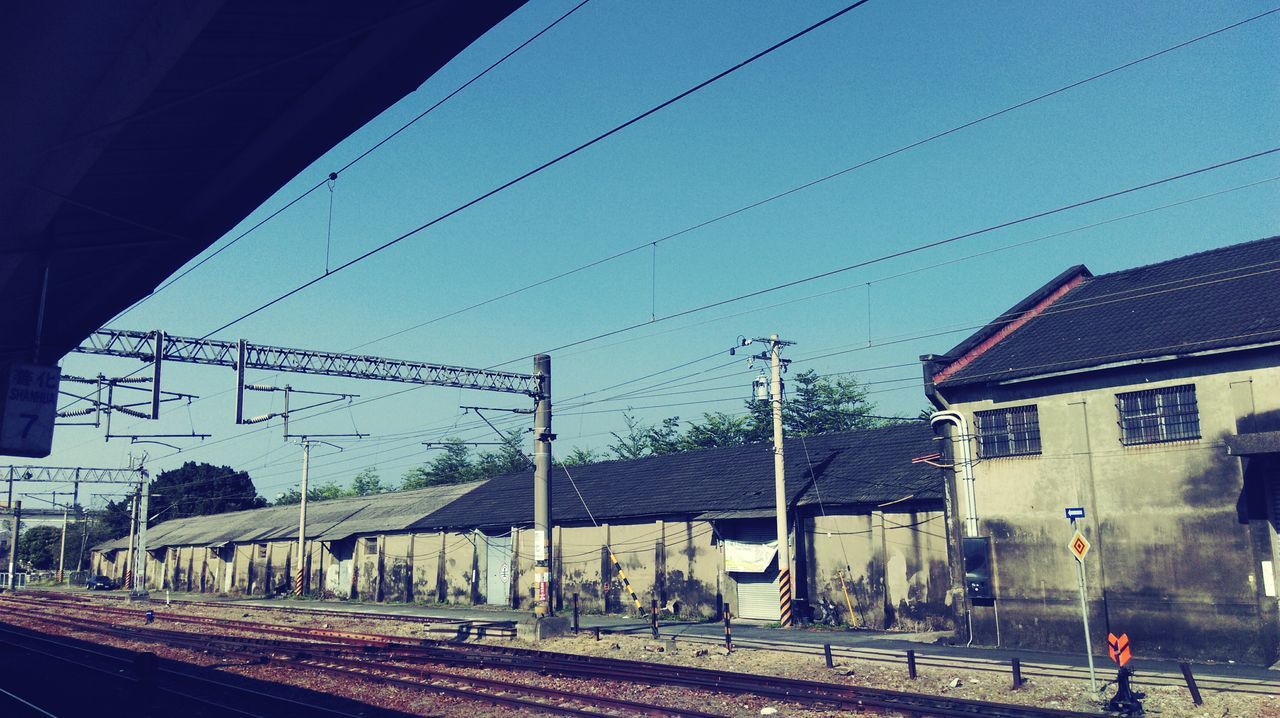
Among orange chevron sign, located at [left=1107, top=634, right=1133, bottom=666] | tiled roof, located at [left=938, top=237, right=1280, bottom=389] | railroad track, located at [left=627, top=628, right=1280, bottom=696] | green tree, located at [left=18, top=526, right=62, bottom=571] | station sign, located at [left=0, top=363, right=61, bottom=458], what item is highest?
tiled roof, located at [left=938, top=237, right=1280, bottom=389]

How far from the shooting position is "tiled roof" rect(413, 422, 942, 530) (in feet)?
97.6

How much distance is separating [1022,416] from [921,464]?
5.56 metres

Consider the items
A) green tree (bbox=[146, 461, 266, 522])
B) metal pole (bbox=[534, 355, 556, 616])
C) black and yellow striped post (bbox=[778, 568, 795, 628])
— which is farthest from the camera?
green tree (bbox=[146, 461, 266, 522])

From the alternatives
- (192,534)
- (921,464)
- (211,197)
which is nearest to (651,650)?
(921,464)

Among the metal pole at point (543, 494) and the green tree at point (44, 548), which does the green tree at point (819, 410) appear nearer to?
the metal pole at point (543, 494)

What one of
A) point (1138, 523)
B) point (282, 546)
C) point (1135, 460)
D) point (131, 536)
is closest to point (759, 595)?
point (1138, 523)

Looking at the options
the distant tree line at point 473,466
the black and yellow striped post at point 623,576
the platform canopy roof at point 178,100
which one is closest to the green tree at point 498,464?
the distant tree line at point 473,466

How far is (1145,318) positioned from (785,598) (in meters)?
13.3

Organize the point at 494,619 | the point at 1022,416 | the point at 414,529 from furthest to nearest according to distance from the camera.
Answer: the point at 414,529 → the point at 494,619 → the point at 1022,416

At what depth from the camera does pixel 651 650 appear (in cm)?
2425

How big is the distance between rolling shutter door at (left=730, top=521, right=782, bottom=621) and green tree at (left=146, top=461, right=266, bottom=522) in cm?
7522

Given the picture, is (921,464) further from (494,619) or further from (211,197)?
(211,197)

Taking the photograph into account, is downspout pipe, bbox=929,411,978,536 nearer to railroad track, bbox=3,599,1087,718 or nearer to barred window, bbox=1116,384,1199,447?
barred window, bbox=1116,384,1199,447

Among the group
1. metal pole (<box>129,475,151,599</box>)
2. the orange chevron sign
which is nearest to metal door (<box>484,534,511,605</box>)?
metal pole (<box>129,475,151,599</box>)
